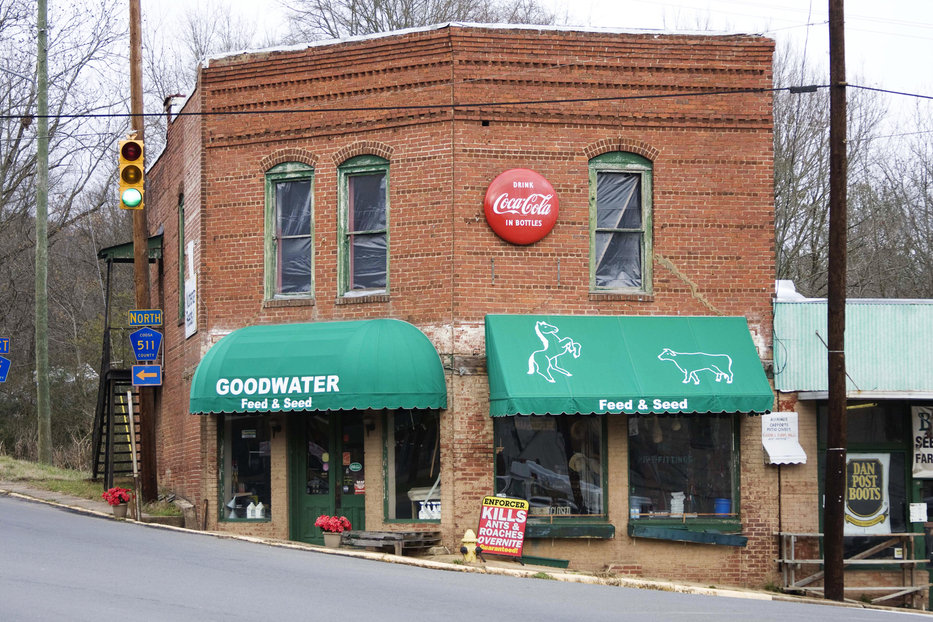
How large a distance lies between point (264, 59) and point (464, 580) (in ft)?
30.3

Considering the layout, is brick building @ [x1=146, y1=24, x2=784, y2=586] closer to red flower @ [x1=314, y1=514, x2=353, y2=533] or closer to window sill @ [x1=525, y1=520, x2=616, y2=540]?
window sill @ [x1=525, y1=520, x2=616, y2=540]

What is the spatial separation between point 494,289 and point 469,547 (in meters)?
3.78

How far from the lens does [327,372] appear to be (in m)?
17.4

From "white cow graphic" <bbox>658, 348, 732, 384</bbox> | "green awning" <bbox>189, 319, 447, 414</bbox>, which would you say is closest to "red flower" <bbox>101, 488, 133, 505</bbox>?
"green awning" <bbox>189, 319, 447, 414</bbox>

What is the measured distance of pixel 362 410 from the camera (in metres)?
18.5

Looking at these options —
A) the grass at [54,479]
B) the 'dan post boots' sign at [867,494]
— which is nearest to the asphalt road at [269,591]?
the 'dan post boots' sign at [867,494]

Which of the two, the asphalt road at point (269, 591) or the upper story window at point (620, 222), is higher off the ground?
the upper story window at point (620, 222)

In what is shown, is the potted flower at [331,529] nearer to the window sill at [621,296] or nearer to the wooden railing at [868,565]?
the window sill at [621,296]

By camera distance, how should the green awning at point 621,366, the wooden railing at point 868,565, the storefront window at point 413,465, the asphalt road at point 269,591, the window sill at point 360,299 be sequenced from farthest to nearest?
1. the window sill at point 360,299
2. the wooden railing at point 868,565
3. the storefront window at point 413,465
4. the green awning at point 621,366
5. the asphalt road at point 269,591

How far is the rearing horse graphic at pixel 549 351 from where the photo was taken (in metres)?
17.2

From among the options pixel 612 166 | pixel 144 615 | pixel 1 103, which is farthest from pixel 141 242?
pixel 1 103

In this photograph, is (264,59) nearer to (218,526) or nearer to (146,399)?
(146,399)

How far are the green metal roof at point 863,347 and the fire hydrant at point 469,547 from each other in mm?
5302

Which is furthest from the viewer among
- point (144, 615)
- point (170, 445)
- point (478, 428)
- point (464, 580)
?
point (170, 445)
